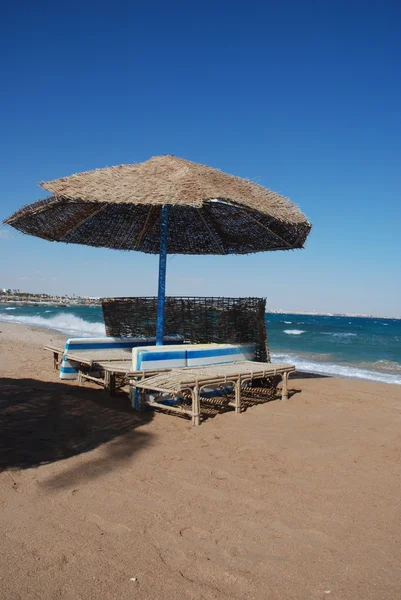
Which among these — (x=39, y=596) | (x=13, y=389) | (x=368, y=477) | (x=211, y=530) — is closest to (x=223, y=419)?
(x=368, y=477)

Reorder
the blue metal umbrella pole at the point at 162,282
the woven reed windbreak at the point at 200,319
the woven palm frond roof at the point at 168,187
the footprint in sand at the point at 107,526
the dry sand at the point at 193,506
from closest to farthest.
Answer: the dry sand at the point at 193,506, the footprint in sand at the point at 107,526, the woven palm frond roof at the point at 168,187, the blue metal umbrella pole at the point at 162,282, the woven reed windbreak at the point at 200,319

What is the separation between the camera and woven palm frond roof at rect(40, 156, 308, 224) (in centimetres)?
587

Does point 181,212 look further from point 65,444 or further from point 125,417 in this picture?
point 65,444

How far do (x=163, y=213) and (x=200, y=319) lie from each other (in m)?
2.42

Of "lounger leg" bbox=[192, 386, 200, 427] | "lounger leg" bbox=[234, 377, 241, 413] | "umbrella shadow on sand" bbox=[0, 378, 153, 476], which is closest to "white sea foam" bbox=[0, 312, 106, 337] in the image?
"umbrella shadow on sand" bbox=[0, 378, 153, 476]

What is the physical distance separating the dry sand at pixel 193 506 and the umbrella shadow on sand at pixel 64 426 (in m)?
0.02

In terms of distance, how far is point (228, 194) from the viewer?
6184mm

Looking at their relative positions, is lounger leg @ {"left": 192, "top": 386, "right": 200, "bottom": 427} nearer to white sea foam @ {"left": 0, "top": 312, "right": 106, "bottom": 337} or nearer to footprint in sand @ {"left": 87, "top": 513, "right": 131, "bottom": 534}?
footprint in sand @ {"left": 87, "top": 513, "right": 131, "bottom": 534}

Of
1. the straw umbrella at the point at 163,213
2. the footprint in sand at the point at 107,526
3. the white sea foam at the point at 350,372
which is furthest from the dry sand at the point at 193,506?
the white sea foam at the point at 350,372

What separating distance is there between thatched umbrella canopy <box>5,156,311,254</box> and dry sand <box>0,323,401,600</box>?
294cm

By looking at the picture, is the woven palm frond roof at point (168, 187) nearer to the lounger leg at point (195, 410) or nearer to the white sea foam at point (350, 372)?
the lounger leg at point (195, 410)

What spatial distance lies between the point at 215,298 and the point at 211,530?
5675 millimetres

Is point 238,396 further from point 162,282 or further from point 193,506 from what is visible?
point 193,506

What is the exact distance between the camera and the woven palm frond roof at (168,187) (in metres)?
5.87
